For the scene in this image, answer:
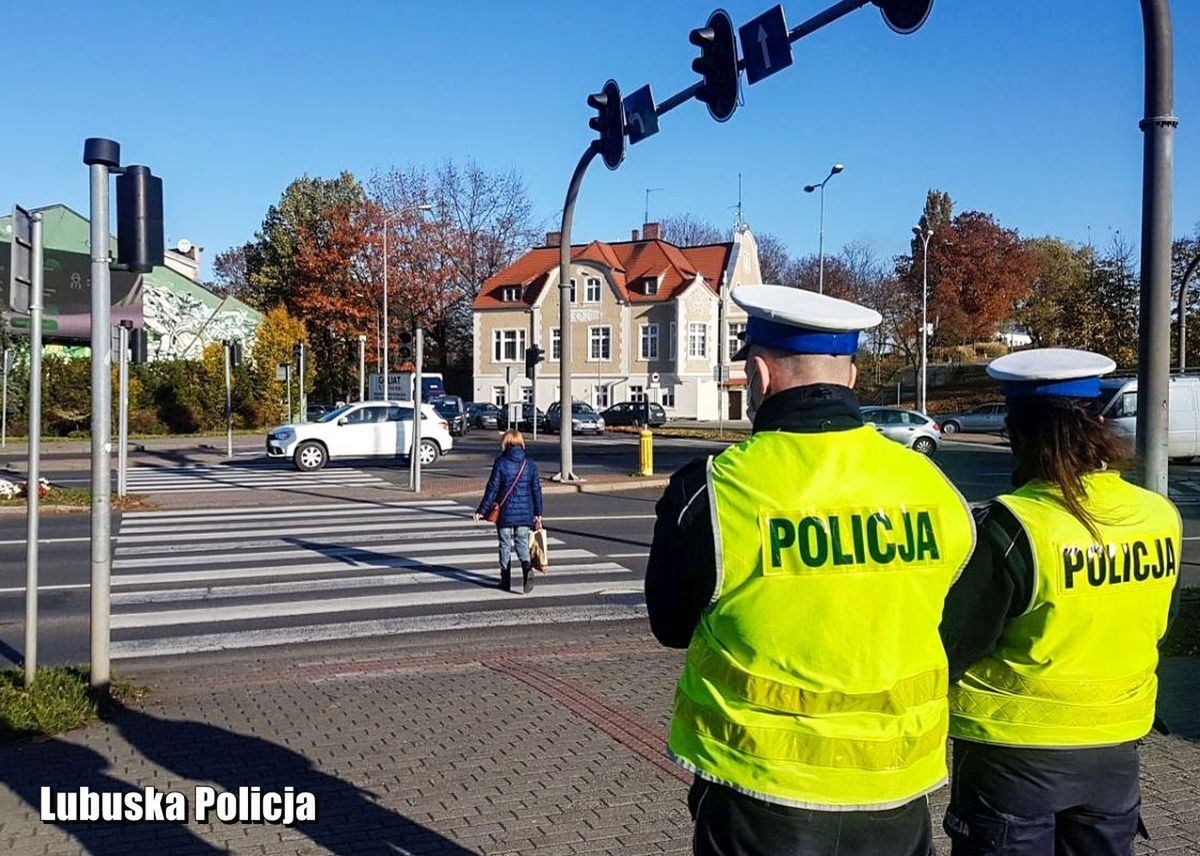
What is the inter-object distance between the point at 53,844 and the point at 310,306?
207ft

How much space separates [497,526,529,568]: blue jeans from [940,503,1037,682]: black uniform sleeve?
8106mm

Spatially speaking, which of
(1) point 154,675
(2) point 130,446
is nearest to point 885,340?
(2) point 130,446

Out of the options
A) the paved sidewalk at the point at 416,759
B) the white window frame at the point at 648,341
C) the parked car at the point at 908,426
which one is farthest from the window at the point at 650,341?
the paved sidewalk at the point at 416,759

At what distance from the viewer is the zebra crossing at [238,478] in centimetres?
2144

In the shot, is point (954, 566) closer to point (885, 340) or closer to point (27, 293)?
point (27, 293)

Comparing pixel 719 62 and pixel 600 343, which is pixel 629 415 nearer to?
pixel 600 343

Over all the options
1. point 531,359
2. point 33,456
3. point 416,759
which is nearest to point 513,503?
point 33,456

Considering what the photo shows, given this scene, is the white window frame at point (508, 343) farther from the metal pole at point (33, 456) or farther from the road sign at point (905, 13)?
the metal pole at point (33, 456)

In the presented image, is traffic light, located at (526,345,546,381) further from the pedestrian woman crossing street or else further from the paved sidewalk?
the paved sidewalk

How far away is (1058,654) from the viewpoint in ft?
8.78

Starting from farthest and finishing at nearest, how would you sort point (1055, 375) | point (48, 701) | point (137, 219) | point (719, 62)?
point (719, 62) → point (137, 219) → point (48, 701) → point (1055, 375)

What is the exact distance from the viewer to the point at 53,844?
14.1 ft

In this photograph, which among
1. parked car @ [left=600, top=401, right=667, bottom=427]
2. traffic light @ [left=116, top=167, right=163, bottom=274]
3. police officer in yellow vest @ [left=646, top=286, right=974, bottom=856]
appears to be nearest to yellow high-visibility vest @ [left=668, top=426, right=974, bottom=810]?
police officer in yellow vest @ [left=646, top=286, right=974, bottom=856]

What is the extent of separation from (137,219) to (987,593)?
5.82m
